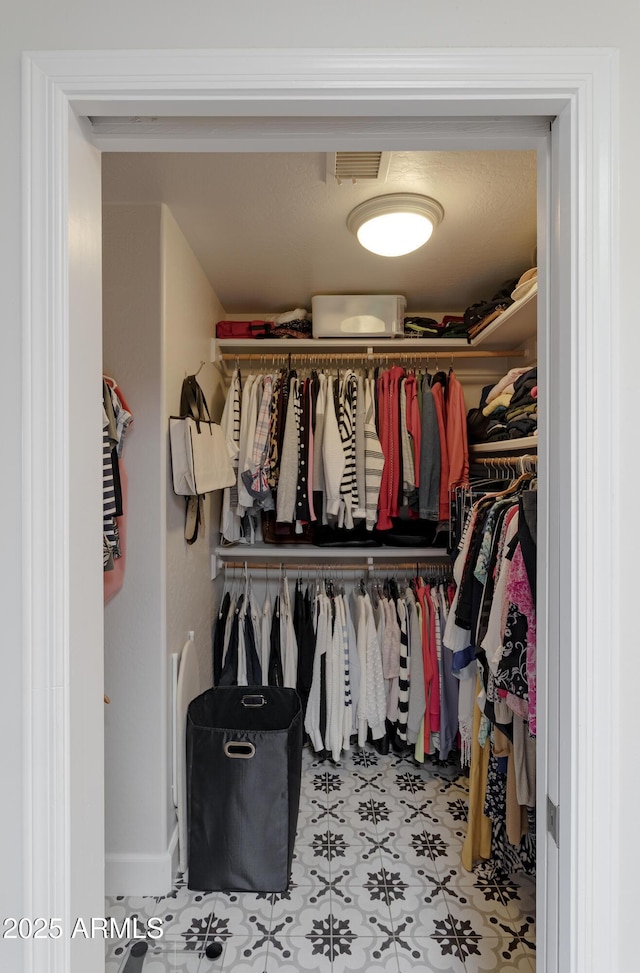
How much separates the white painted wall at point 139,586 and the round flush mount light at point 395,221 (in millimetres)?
681

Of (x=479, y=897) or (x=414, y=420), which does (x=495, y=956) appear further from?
(x=414, y=420)

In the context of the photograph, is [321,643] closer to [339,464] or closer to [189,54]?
[339,464]

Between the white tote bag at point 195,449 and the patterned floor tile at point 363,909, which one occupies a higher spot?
the white tote bag at point 195,449

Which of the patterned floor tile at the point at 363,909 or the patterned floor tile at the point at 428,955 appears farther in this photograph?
the patterned floor tile at the point at 363,909

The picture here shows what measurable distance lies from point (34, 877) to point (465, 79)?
1283mm

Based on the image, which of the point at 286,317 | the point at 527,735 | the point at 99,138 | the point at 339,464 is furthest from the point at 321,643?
the point at 99,138

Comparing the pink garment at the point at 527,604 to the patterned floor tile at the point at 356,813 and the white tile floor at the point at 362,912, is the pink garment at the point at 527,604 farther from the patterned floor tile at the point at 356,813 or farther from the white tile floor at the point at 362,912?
the patterned floor tile at the point at 356,813

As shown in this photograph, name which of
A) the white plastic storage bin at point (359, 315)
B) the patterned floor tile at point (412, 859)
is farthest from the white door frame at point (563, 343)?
the white plastic storage bin at point (359, 315)

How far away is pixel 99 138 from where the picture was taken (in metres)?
0.76

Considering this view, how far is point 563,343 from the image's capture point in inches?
27.7

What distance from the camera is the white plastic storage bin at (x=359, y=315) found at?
7.62 ft

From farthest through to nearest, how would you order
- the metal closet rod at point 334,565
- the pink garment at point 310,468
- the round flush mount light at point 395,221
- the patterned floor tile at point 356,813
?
the metal closet rod at point 334,565 → the pink garment at point 310,468 → the patterned floor tile at point 356,813 → the round flush mount light at point 395,221

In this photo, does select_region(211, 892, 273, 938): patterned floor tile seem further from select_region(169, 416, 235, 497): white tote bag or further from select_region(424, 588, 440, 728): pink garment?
select_region(169, 416, 235, 497): white tote bag

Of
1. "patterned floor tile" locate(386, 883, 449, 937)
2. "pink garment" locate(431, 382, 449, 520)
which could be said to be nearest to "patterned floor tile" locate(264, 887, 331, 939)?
"patterned floor tile" locate(386, 883, 449, 937)
